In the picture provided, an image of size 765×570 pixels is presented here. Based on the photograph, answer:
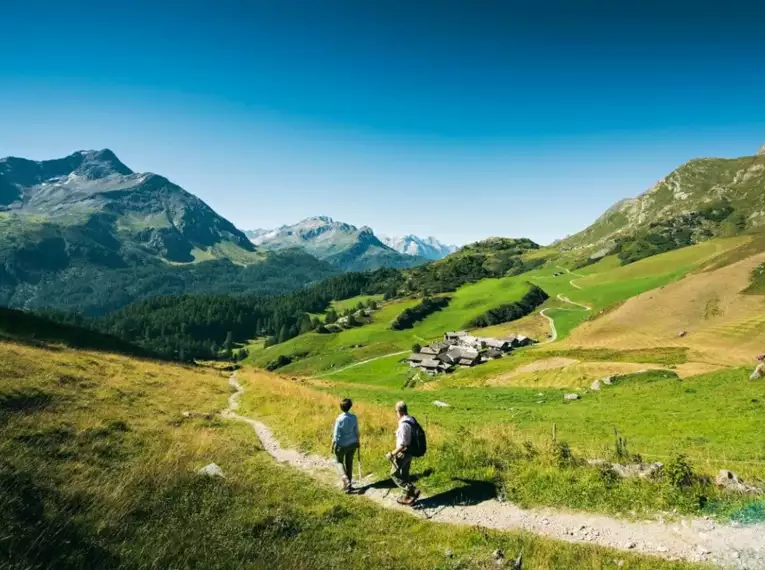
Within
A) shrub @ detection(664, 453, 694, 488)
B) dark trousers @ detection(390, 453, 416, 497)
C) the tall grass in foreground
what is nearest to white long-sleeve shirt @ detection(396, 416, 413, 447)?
dark trousers @ detection(390, 453, 416, 497)

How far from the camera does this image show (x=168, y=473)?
1157 cm

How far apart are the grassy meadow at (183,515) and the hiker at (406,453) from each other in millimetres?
985

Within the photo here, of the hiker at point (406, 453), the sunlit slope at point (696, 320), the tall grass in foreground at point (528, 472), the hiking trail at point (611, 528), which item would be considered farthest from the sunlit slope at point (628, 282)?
the hiker at point (406, 453)

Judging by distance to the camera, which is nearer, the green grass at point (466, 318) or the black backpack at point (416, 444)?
the black backpack at point (416, 444)

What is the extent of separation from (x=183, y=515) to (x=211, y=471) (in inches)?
132

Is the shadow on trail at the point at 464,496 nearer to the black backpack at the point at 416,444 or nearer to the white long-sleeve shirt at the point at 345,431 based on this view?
the black backpack at the point at 416,444

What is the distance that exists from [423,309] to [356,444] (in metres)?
180

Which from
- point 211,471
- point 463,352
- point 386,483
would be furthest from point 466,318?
point 211,471

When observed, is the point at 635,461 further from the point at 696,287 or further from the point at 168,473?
the point at 696,287

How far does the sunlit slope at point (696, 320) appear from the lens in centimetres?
5503

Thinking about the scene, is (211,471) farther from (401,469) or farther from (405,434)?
(405,434)

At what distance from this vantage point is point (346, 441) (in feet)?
50.7

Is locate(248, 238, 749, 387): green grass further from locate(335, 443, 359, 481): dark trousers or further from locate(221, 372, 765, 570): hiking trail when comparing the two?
locate(221, 372, 765, 570): hiking trail

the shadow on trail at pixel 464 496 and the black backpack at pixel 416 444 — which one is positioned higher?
the black backpack at pixel 416 444
